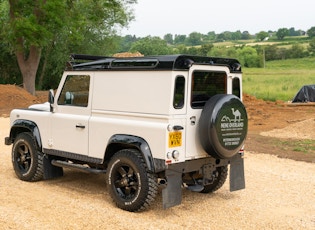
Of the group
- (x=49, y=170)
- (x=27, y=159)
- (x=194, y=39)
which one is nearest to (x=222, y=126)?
(x=49, y=170)

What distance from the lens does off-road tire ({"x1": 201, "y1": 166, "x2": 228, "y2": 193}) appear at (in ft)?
24.1

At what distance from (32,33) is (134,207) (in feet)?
70.8

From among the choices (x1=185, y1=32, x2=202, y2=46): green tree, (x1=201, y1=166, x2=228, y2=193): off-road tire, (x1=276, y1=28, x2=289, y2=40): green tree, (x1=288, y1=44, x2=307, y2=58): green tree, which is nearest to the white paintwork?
(x1=201, y1=166, x2=228, y2=193): off-road tire

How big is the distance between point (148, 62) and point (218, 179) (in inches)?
95.7

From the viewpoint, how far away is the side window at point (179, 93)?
19.7 feet

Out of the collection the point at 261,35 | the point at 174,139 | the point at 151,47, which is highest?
the point at 261,35

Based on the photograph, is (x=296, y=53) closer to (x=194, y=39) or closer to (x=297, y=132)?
(x=194, y=39)

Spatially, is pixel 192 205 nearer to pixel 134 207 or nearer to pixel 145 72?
pixel 134 207

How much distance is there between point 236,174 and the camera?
7082 mm

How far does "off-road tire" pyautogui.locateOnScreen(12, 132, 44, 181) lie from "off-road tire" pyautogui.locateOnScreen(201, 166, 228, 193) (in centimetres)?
292

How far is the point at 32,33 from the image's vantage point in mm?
25828

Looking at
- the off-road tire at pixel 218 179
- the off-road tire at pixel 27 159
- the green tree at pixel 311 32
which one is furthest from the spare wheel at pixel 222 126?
the green tree at pixel 311 32

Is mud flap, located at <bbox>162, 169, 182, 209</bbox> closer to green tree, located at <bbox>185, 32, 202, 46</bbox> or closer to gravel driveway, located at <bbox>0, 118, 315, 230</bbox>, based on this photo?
gravel driveway, located at <bbox>0, 118, 315, 230</bbox>

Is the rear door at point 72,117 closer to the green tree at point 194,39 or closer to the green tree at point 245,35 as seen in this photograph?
the green tree at point 194,39
